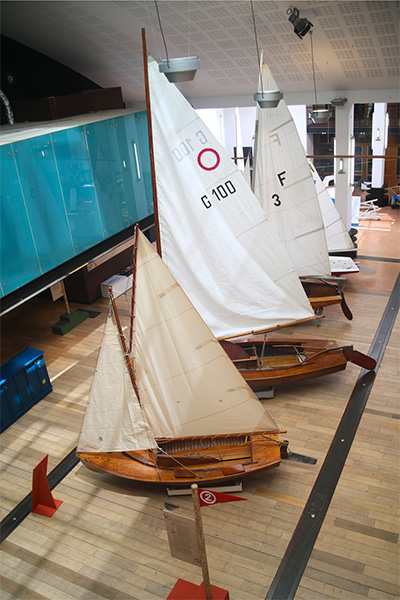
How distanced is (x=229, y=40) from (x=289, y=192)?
3.35m

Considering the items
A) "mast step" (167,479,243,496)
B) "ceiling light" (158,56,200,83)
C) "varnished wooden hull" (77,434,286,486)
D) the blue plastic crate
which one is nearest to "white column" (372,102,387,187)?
"ceiling light" (158,56,200,83)

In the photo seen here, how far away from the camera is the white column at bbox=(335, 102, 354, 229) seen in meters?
11.6

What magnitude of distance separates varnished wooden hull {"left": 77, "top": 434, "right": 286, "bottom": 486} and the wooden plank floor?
34cm

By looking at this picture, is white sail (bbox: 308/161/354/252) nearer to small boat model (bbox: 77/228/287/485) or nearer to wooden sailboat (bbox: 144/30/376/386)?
wooden sailboat (bbox: 144/30/376/386)

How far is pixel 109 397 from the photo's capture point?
545 centimetres

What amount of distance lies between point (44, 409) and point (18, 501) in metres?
1.83

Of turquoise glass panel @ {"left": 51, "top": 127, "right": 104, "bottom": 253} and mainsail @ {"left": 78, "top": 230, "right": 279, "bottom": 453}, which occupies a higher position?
turquoise glass panel @ {"left": 51, "top": 127, "right": 104, "bottom": 253}

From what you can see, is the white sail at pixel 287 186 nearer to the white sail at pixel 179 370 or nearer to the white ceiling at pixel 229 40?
the white ceiling at pixel 229 40

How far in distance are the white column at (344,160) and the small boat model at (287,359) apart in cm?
575

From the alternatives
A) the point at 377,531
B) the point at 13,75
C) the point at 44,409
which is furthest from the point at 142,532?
the point at 13,75

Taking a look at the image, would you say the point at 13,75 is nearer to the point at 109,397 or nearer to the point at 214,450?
the point at 109,397

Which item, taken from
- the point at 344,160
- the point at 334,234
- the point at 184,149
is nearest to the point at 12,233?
the point at 184,149

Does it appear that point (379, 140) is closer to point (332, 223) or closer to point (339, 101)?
point (339, 101)

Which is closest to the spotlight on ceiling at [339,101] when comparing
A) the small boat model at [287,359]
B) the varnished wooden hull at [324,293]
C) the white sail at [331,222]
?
the white sail at [331,222]
